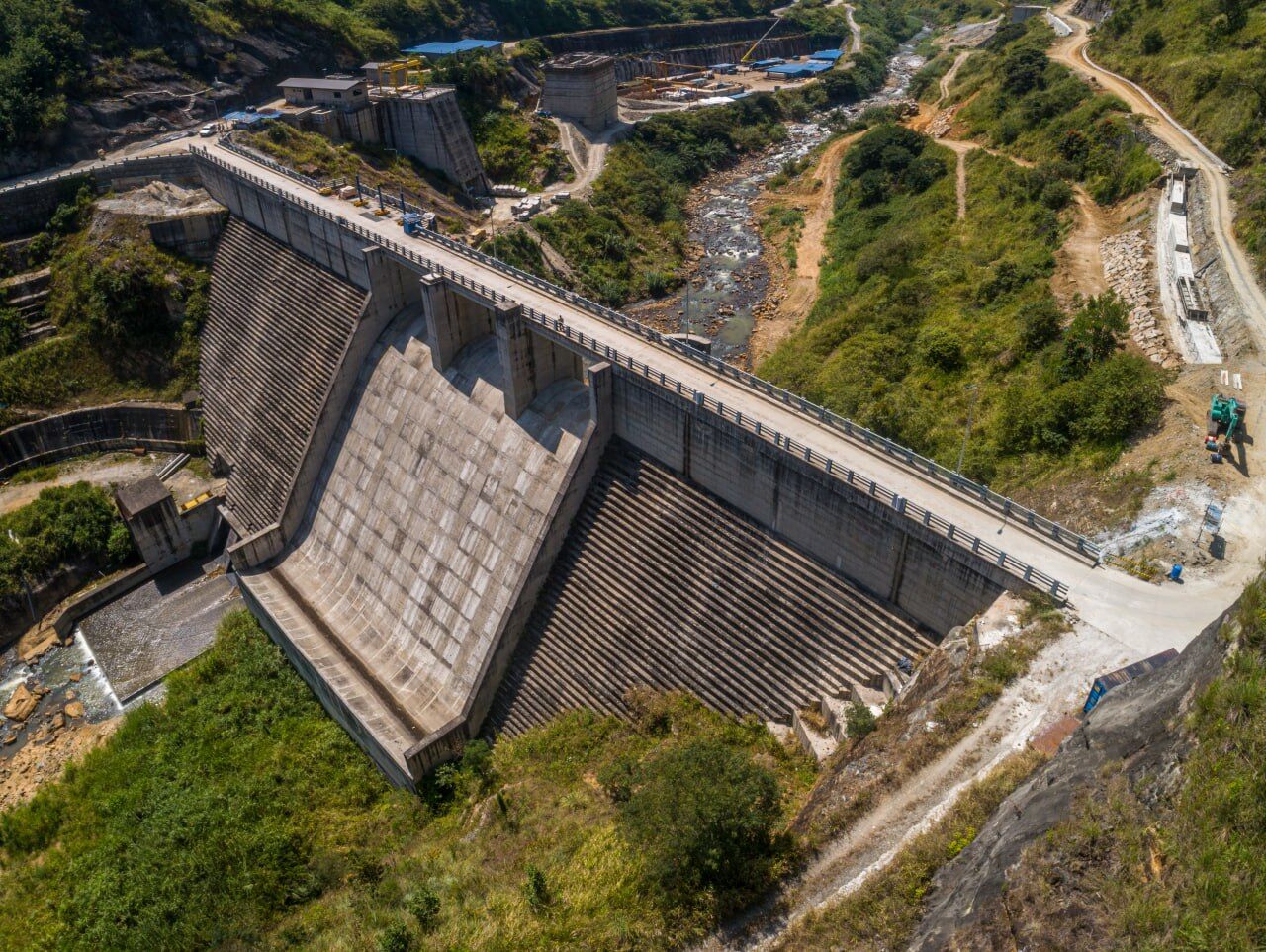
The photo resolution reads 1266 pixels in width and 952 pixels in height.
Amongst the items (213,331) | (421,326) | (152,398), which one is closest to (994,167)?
(421,326)

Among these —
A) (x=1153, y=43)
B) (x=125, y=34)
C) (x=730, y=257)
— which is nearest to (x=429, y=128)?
(x=125, y=34)

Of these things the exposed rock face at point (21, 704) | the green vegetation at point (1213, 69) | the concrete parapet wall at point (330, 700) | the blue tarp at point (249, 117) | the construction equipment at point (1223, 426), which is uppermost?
the green vegetation at point (1213, 69)

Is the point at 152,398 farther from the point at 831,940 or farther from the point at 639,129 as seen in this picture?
the point at 639,129

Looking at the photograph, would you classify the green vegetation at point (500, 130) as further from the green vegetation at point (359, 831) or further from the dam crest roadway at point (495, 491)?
the green vegetation at point (359, 831)

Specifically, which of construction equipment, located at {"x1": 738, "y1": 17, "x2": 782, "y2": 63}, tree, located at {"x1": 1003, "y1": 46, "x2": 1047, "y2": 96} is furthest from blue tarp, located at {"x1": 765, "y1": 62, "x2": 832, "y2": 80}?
tree, located at {"x1": 1003, "y1": 46, "x2": 1047, "y2": 96}

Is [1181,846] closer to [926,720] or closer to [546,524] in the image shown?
[926,720]

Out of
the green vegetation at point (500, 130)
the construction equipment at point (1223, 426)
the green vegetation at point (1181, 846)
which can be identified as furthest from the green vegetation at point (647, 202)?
the green vegetation at point (1181, 846)
